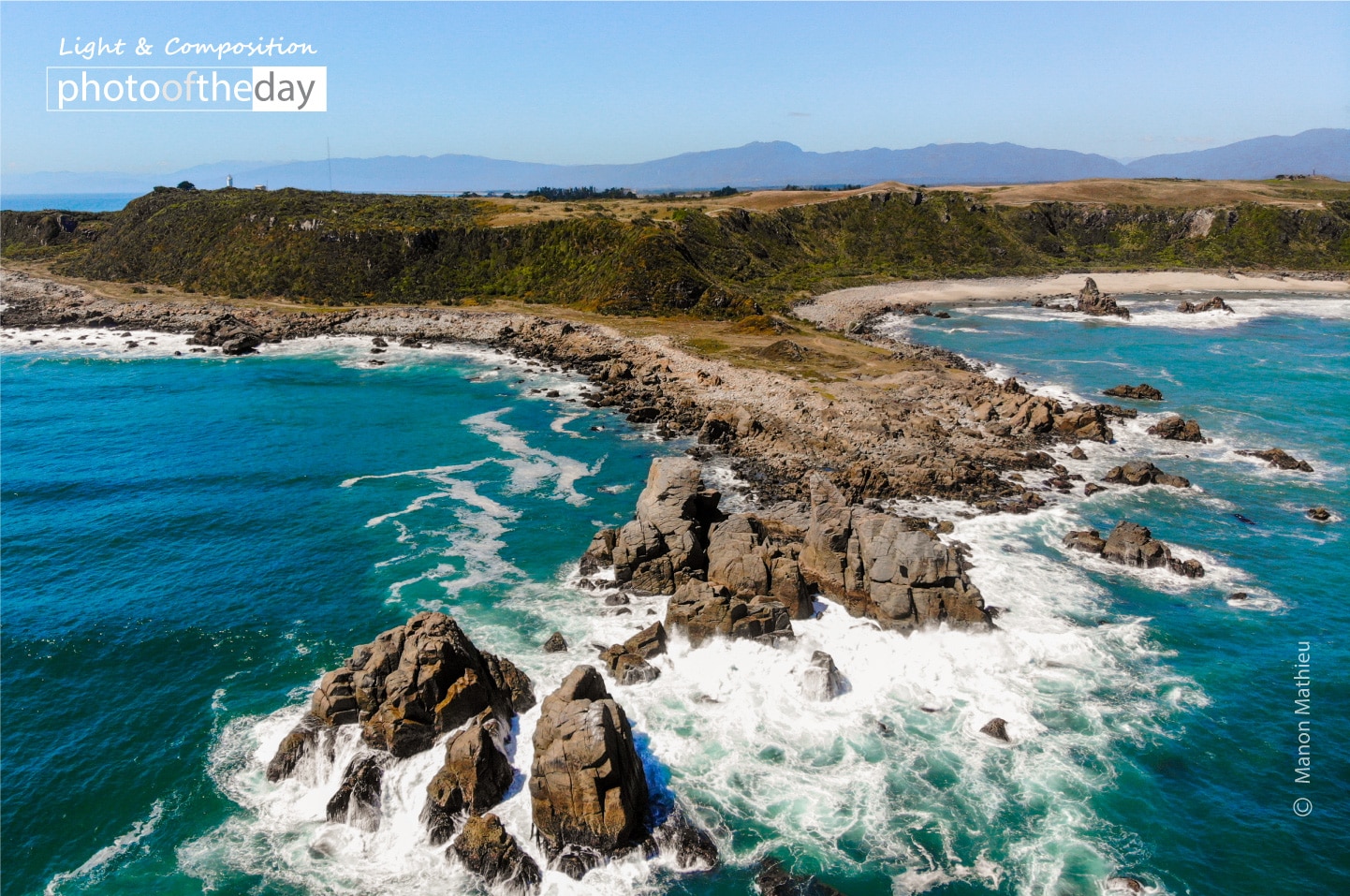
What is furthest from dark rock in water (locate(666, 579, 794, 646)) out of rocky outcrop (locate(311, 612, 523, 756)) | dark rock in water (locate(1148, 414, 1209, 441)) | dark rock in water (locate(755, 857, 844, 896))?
dark rock in water (locate(1148, 414, 1209, 441))

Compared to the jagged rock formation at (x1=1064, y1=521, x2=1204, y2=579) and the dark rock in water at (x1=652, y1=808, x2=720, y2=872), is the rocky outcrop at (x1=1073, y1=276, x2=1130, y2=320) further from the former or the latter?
the dark rock in water at (x1=652, y1=808, x2=720, y2=872)

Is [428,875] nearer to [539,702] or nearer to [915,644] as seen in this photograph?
[539,702]

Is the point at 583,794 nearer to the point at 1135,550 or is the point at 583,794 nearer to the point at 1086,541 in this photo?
the point at 1086,541

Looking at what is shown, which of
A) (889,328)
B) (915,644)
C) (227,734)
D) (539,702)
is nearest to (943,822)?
(915,644)

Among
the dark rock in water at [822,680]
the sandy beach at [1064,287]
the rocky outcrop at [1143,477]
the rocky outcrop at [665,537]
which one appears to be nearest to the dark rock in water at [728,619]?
the dark rock in water at [822,680]

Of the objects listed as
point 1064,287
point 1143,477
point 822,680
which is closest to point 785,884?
point 822,680

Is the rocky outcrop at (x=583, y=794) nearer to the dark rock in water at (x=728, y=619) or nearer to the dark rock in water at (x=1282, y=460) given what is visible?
the dark rock in water at (x=728, y=619)
